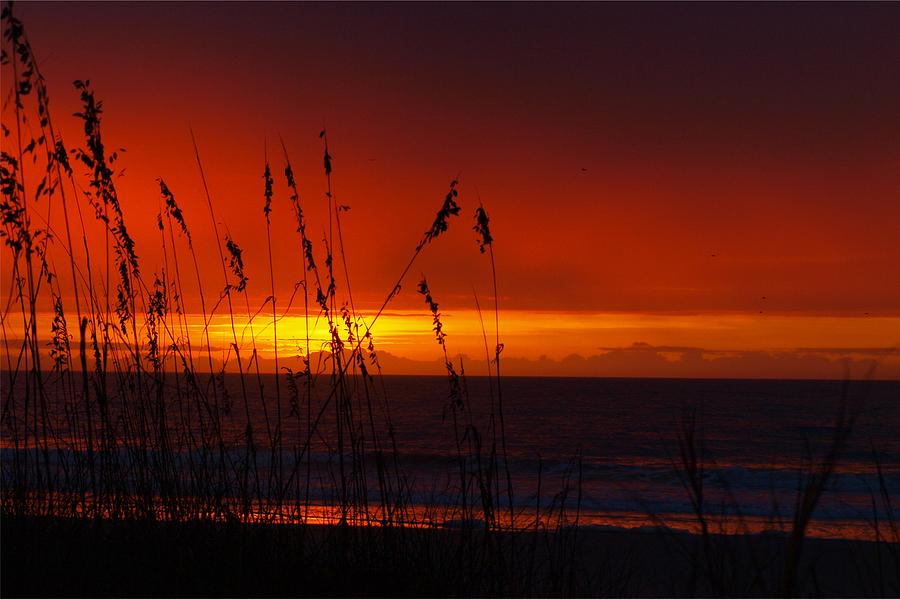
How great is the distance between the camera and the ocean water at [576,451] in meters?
3.58

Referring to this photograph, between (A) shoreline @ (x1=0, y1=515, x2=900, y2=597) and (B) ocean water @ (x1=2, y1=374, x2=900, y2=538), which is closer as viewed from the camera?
(A) shoreline @ (x1=0, y1=515, x2=900, y2=597)

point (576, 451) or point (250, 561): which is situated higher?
point (250, 561)

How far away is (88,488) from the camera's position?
12.5ft

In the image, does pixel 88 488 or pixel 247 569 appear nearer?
pixel 247 569

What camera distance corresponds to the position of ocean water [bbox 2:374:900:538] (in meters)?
3.58

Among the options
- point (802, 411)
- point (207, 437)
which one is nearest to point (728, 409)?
point (802, 411)

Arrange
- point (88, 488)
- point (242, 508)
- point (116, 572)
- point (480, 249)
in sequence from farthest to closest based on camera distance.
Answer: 1. point (88, 488)
2. point (242, 508)
3. point (480, 249)
4. point (116, 572)

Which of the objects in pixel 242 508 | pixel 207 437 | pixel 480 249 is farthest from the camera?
pixel 207 437

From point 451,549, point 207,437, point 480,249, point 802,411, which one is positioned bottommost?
point 802,411

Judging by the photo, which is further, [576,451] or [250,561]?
[576,451]

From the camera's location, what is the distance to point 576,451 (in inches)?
340

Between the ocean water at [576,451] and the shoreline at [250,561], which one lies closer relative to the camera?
the shoreline at [250,561]

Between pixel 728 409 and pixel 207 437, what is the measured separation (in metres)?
53.2

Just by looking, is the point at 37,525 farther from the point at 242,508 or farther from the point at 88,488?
the point at 242,508
